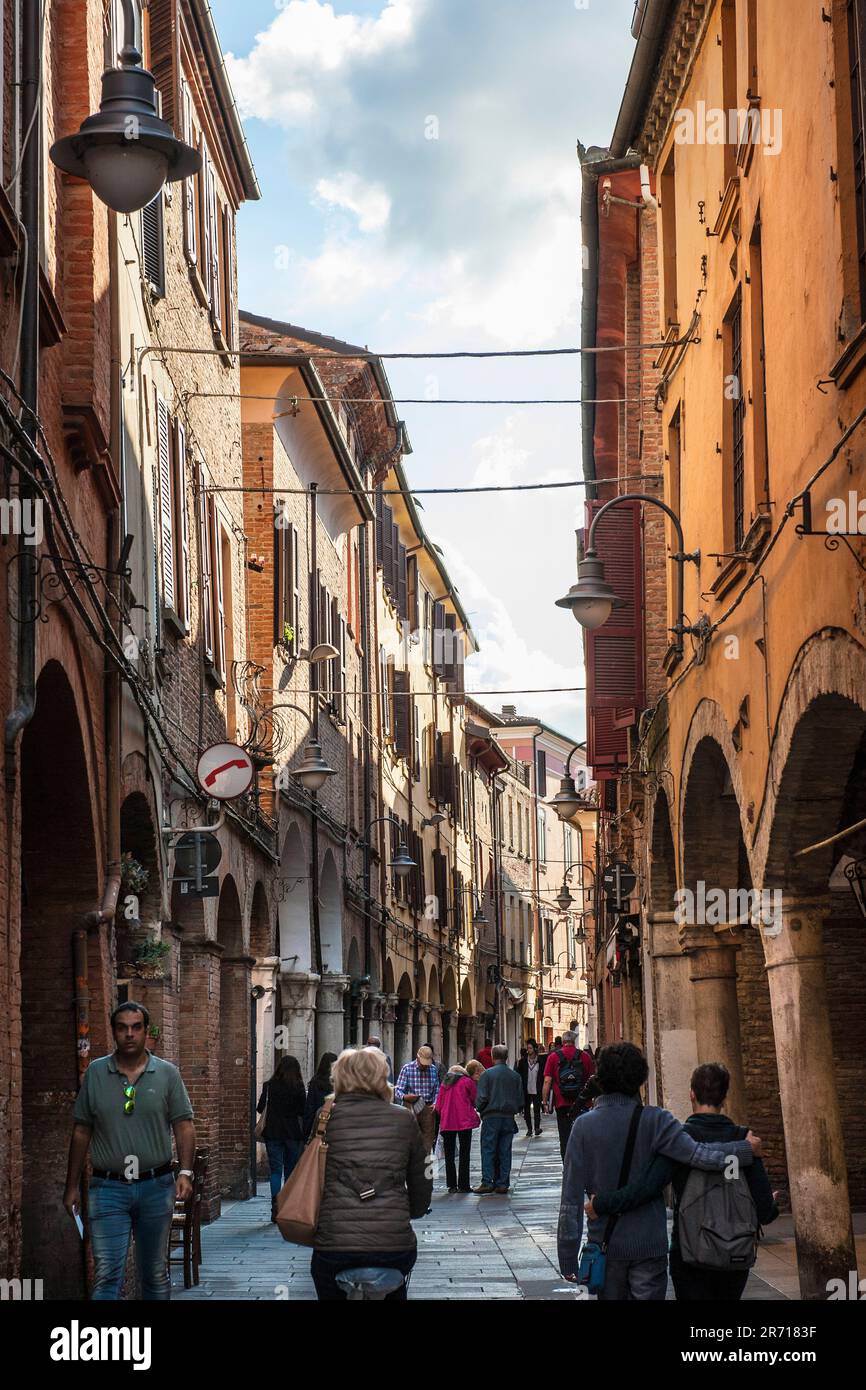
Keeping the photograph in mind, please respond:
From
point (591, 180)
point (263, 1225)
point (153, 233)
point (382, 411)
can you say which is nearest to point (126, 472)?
point (153, 233)

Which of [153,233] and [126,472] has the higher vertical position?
[153,233]

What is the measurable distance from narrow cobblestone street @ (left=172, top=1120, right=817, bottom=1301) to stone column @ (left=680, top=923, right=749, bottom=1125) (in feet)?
4.78

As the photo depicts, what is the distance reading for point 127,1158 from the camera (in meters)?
8.59

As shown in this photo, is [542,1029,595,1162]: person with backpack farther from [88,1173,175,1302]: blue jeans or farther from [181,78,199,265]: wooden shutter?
[88,1173,175,1302]: blue jeans

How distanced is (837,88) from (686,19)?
6.35 m

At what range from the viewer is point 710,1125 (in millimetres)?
7797

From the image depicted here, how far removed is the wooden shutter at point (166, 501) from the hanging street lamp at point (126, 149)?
7.20 meters

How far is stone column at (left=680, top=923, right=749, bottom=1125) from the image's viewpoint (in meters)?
15.9

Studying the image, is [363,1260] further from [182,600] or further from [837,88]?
[182,600]

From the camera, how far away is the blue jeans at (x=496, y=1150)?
70.1ft

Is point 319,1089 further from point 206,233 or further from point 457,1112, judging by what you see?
point 206,233

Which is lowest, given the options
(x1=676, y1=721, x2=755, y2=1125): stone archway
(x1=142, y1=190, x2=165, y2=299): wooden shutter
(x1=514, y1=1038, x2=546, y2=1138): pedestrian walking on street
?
(x1=514, y1=1038, x2=546, y2=1138): pedestrian walking on street

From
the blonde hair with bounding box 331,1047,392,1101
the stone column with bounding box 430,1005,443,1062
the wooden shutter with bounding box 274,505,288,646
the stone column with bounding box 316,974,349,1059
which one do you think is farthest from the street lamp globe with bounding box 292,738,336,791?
the stone column with bounding box 430,1005,443,1062

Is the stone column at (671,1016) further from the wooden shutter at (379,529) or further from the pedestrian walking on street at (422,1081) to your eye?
the wooden shutter at (379,529)
